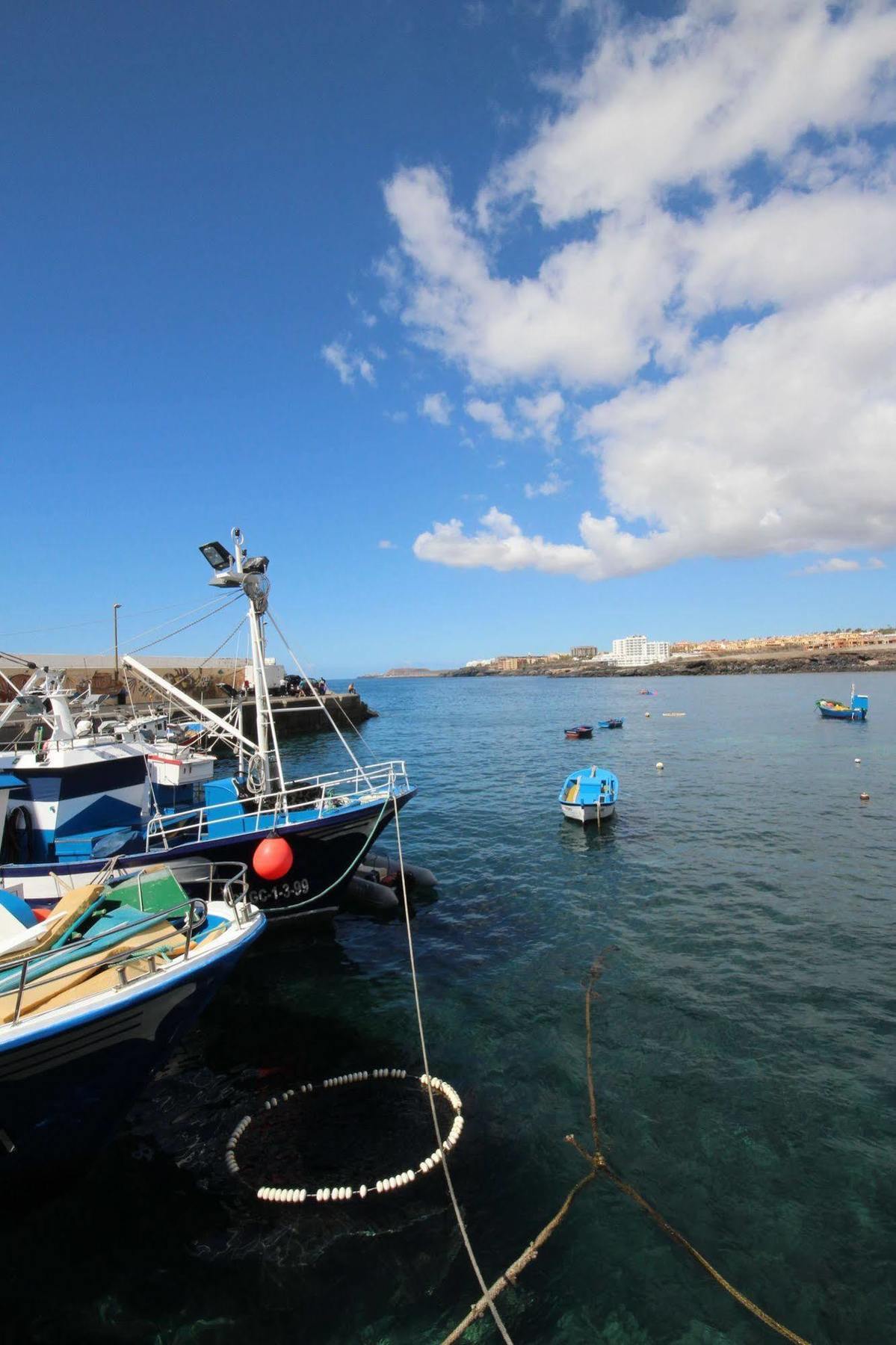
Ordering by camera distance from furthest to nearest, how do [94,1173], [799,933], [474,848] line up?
1. [474,848]
2. [799,933]
3. [94,1173]

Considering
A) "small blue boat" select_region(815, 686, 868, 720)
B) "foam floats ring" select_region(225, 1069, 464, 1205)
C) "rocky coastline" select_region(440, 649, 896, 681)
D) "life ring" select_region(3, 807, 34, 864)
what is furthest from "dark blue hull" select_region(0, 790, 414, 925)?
"rocky coastline" select_region(440, 649, 896, 681)

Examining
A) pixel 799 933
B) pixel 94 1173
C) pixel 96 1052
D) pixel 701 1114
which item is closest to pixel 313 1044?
pixel 94 1173

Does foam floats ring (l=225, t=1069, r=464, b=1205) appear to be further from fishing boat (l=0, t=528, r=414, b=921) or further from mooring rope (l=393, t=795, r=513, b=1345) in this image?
fishing boat (l=0, t=528, r=414, b=921)

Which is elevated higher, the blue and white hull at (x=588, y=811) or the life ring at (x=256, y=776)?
the life ring at (x=256, y=776)

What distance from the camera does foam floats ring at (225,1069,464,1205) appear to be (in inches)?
265

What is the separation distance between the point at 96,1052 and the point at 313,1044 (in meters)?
4.28

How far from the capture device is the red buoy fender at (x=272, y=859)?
1184cm

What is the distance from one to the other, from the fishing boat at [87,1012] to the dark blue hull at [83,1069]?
0.01 m

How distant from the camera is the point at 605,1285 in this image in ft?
19.3

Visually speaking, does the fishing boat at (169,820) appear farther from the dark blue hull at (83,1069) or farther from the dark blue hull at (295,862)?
the dark blue hull at (83,1069)

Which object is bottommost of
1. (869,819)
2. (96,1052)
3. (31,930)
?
(869,819)

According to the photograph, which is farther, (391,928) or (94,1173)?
(391,928)

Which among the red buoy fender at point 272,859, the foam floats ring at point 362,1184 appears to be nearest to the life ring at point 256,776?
the red buoy fender at point 272,859

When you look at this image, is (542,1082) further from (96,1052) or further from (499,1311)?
(96,1052)
